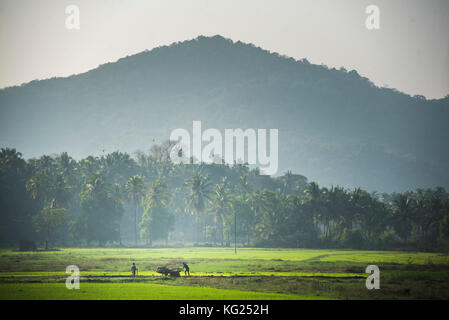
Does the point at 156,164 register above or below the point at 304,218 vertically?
above

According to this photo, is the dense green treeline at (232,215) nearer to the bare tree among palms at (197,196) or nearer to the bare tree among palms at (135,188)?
the bare tree among palms at (135,188)

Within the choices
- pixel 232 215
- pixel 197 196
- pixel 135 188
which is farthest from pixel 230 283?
pixel 197 196

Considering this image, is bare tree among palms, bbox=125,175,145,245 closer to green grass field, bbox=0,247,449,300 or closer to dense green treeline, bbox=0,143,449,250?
dense green treeline, bbox=0,143,449,250

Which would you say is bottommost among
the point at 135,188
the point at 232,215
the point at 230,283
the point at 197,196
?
the point at 230,283

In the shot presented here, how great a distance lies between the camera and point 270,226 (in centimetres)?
13212

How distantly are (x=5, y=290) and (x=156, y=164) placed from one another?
148900 mm

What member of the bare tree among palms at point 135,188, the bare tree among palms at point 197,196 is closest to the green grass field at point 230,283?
the bare tree among palms at point 135,188

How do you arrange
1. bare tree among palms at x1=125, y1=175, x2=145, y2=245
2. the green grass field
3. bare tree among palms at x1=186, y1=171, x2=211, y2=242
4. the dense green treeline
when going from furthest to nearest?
bare tree among palms at x1=186, y1=171, x2=211, y2=242 → bare tree among palms at x1=125, y1=175, x2=145, y2=245 → the dense green treeline → the green grass field

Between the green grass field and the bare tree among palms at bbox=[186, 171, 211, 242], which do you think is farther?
the bare tree among palms at bbox=[186, 171, 211, 242]

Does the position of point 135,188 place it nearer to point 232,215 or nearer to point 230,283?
point 232,215

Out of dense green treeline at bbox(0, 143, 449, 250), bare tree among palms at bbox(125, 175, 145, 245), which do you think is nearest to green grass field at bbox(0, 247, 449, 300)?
dense green treeline at bbox(0, 143, 449, 250)

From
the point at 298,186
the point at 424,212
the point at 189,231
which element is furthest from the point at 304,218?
the point at 298,186

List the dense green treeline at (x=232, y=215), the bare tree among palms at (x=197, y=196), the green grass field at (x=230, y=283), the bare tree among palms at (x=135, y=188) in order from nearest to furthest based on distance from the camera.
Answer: the green grass field at (x=230, y=283) < the dense green treeline at (x=232, y=215) < the bare tree among palms at (x=135, y=188) < the bare tree among palms at (x=197, y=196)
